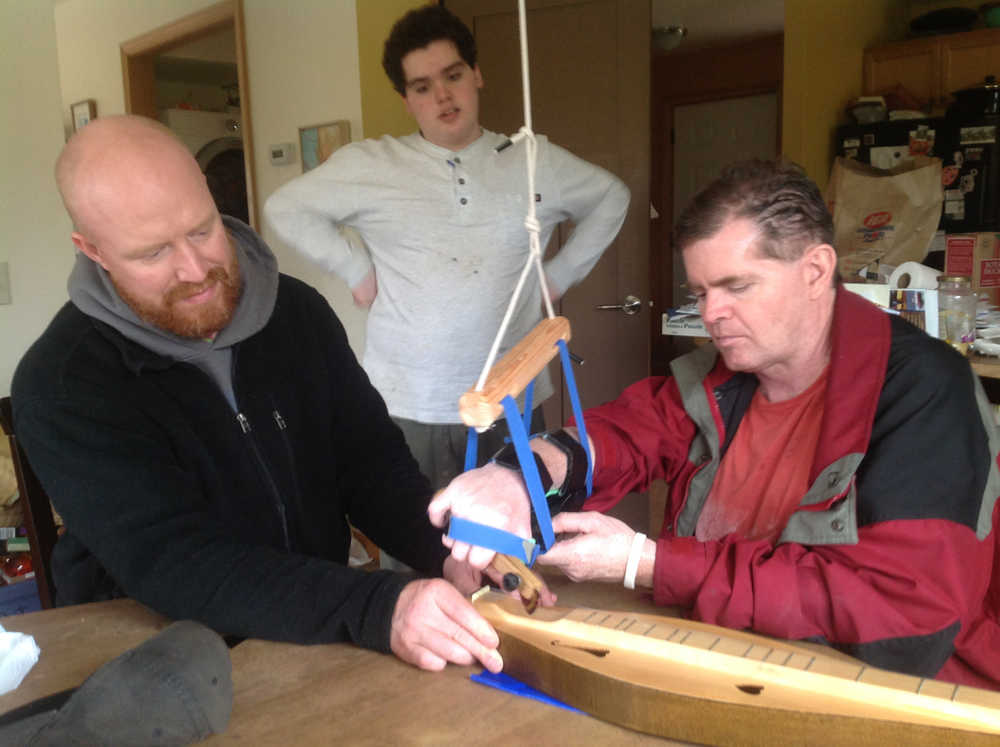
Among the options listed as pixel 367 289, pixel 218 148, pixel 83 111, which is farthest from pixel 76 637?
pixel 218 148

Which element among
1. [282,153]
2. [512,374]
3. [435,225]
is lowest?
[512,374]

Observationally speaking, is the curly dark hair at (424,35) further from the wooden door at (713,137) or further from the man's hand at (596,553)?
the wooden door at (713,137)

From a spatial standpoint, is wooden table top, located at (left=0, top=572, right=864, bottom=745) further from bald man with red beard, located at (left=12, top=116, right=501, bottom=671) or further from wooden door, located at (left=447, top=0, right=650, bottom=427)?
wooden door, located at (left=447, top=0, right=650, bottom=427)

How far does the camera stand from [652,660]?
2.72ft

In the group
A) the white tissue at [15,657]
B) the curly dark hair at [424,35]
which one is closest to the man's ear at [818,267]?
the white tissue at [15,657]

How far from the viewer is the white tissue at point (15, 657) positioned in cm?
92

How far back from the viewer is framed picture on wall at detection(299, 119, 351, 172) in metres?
3.20

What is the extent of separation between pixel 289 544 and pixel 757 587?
28.5 inches

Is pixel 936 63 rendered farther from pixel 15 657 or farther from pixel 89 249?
pixel 15 657

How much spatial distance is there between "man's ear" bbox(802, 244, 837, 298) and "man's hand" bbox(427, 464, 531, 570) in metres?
0.50

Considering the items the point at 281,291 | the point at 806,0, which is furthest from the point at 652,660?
the point at 806,0

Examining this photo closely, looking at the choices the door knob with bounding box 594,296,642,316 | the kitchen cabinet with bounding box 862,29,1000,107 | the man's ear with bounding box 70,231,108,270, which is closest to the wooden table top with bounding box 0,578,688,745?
the man's ear with bounding box 70,231,108,270

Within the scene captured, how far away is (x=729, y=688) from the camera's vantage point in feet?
2.49

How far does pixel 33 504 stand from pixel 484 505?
108 cm
